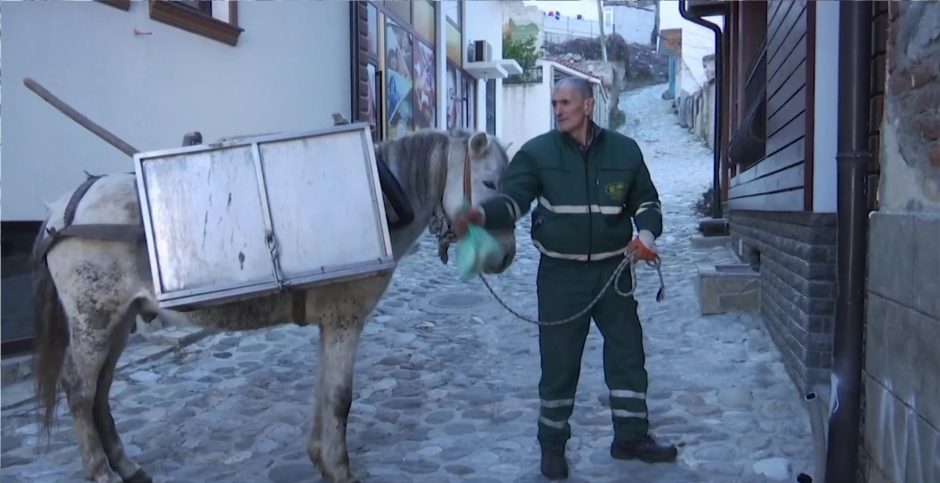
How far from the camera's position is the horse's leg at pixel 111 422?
12.5 ft

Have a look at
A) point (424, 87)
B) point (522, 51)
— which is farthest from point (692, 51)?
point (424, 87)

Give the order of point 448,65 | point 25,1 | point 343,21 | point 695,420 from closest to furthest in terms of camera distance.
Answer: point 695,420 → point 25,1 → point 343,21 → point 448,65

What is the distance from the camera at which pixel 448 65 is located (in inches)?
725

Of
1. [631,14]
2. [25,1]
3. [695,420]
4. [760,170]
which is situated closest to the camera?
[695,420]

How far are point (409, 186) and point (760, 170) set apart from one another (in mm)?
3736

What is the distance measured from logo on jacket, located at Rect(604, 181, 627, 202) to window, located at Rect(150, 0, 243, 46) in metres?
4.59

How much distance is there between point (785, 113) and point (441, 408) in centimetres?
302

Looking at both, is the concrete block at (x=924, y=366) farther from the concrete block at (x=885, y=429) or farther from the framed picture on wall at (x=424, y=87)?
the framed picture on wall at (x=424, y=87)

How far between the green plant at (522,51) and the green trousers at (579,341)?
2667 cm

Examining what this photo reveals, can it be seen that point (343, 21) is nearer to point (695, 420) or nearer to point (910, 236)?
point (695, 420)

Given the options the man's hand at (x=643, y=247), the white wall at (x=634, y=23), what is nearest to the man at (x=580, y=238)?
the man's hand at (x=643, y=247)

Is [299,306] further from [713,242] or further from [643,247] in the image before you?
[713,242]

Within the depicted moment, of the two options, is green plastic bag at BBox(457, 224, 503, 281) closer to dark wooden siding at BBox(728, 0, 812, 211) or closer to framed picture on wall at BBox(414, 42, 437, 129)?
dark wooden siding at BBox(728, 0, 812, 211)

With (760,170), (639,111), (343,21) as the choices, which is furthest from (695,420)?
(639,111)
